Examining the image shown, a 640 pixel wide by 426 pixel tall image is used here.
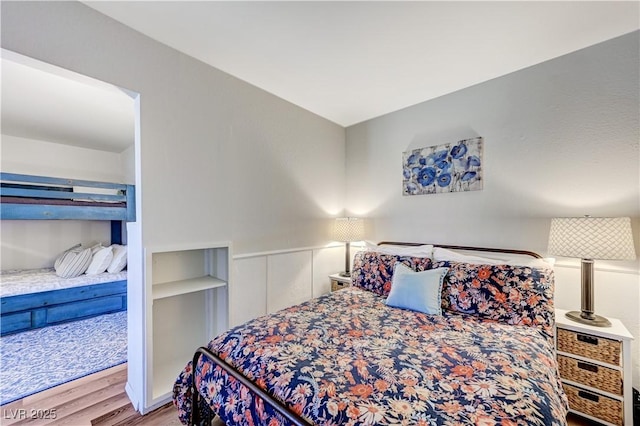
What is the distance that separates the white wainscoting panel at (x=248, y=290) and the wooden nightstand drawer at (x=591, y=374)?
238cm

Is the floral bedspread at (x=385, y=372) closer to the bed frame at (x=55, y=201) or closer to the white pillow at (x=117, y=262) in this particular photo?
the bed frame at (x=55, y=201)

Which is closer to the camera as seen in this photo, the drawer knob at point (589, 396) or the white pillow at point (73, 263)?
the drawer knob at point (589, 396)

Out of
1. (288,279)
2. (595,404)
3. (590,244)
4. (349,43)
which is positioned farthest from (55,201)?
(595,404)

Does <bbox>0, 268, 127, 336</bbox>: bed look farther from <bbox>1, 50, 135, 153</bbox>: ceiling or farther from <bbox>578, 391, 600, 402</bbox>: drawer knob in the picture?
<bbox>578, 391, 600, 402</bbox>: drawer knob

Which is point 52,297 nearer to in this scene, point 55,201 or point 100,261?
point 100,261

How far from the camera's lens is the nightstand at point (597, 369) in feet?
4.95

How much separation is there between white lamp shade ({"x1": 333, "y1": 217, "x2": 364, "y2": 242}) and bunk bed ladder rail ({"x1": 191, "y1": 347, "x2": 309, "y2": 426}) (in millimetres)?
1975

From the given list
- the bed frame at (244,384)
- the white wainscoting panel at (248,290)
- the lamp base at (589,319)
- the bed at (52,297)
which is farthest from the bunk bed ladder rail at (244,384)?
the bed at (52,297)

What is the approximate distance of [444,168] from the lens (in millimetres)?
2641

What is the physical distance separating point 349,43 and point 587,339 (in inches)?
103

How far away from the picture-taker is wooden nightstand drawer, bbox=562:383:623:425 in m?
1.52

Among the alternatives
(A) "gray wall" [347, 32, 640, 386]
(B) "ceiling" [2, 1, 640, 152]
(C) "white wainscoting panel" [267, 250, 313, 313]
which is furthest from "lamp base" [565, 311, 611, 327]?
(C) "white wainscoting panel" [267, 250, 313, 313]

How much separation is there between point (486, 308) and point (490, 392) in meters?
1.00

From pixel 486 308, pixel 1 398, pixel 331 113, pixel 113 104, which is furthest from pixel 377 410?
pixel 113 104
